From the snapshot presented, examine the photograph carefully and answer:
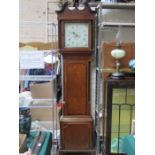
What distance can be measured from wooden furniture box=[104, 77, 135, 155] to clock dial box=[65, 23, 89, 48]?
0.53 metres

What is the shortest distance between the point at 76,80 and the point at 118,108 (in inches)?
21.2

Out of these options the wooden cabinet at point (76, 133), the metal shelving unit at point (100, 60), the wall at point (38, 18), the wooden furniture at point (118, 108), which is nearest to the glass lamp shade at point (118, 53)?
the metal shelving unit at point (100, 60)

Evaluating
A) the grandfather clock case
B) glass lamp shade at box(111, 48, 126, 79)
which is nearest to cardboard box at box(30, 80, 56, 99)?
the grandfather clock case

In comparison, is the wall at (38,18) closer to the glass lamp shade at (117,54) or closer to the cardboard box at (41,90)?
the cardboard box at (41,90)

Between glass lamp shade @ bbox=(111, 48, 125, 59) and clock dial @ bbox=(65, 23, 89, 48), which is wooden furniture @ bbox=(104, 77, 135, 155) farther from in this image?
Answer: clock dial @ bbox=(65, 23, 89, 48)

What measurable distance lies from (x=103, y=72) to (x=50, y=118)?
2.68 ft

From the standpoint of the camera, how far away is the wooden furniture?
224cm

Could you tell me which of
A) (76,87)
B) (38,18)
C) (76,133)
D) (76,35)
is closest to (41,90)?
(76,87)

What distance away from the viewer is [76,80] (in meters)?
2.62

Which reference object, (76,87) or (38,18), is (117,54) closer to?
(76,87)

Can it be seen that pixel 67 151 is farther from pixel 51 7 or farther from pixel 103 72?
pixel 51 7
